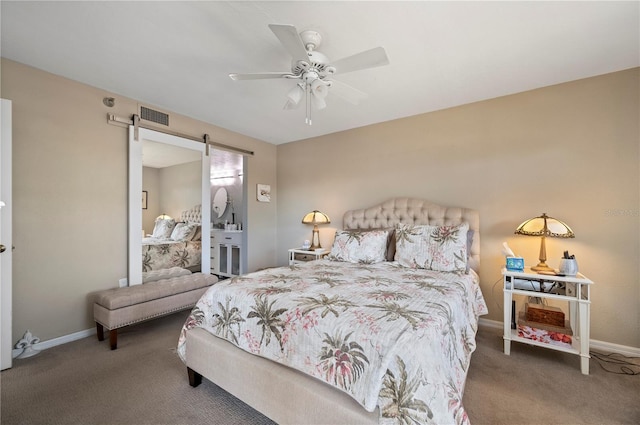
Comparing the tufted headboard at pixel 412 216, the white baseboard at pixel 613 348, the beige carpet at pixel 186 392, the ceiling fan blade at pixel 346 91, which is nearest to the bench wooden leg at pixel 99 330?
the beige carpet at pixel 186 392

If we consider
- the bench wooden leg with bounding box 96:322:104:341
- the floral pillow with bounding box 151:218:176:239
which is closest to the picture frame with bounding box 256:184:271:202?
the floral pillow with bounding box 151:218:176:239

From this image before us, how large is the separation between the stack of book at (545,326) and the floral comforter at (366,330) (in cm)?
64

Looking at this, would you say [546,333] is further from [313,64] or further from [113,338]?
[113,338]

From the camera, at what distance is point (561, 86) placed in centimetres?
270

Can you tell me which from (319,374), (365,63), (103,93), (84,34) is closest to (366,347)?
(319,374)

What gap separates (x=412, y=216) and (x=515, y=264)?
4.07 ft

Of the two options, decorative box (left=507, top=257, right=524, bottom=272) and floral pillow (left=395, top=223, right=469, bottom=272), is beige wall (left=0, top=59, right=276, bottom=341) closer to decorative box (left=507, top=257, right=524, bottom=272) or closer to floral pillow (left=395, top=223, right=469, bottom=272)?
floral pillow (left=395, top=223, right=469, bottom=272)

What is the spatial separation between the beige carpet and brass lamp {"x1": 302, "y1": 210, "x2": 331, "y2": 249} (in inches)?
95.0

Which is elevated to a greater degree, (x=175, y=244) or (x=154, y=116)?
(x=154, y=116)

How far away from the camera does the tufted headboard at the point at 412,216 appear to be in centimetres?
304

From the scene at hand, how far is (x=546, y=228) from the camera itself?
96.0 inches

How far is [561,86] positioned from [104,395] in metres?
4.83

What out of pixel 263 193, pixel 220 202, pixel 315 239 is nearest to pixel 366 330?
pixel 315 239

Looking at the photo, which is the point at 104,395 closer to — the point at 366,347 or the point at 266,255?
the point at 366,347
